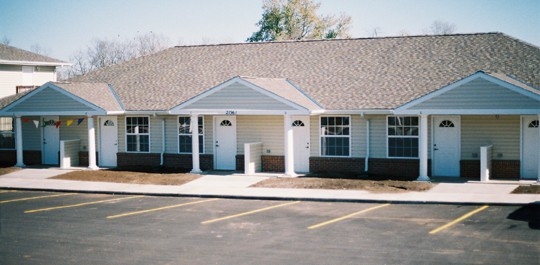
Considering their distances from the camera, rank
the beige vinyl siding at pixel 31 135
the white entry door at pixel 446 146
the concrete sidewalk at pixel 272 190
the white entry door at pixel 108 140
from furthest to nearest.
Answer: the beige vinyl siding at pixel 31 135 < the white entry door at pixel 108 140 < the white entry door at pixel 446 146 < the concrete sidewalk at pixel 272 190

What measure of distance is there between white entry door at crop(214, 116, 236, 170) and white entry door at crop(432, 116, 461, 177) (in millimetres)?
8171

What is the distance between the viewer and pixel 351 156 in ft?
81.7

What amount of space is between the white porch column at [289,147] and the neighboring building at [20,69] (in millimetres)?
18011

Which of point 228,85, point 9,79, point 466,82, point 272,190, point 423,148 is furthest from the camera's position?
point 9,79

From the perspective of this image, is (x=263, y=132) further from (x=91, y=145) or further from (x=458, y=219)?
(x=458, y=219)

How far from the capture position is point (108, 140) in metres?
29.0

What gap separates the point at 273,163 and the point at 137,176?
5434 mm

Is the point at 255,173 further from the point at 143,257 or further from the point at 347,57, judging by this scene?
the point at 143,257


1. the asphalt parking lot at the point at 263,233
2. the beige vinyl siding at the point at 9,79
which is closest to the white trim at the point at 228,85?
the asphalt parking lot at the point at 263,233

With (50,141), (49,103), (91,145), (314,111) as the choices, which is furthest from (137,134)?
(314,111)

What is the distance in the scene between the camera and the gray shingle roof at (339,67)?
24781 mm

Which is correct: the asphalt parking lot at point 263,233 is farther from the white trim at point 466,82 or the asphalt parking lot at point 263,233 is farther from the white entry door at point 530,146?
the white entry door at point 530,146

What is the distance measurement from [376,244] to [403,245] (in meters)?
0.54

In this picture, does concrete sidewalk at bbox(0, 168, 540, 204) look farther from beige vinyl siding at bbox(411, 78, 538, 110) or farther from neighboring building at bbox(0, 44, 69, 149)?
neighboring building at bbox(0, 44, 69, 149)
